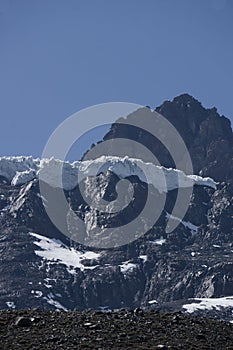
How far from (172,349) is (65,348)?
5.93 metres

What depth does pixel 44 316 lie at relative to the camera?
56656 mm

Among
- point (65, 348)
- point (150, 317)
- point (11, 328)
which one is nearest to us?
point (65, 348)

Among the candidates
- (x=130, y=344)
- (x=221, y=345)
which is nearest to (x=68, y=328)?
(x=130, y=344)

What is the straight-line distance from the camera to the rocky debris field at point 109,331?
159 ft

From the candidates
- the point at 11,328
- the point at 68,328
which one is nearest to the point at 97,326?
the point at 68,328

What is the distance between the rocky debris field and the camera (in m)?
48.3

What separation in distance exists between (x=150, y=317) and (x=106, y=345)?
354 inches

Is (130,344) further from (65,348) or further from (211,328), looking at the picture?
(211,328)

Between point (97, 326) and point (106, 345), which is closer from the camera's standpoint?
point (106, 345)

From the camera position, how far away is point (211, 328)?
54.6 metres

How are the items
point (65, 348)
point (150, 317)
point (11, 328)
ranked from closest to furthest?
point (65, 348), point (11, 328), point (150, 317)

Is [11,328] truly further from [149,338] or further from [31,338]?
[149,338]

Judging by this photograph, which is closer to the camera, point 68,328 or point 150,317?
point 68,328

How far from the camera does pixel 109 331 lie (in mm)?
51188
